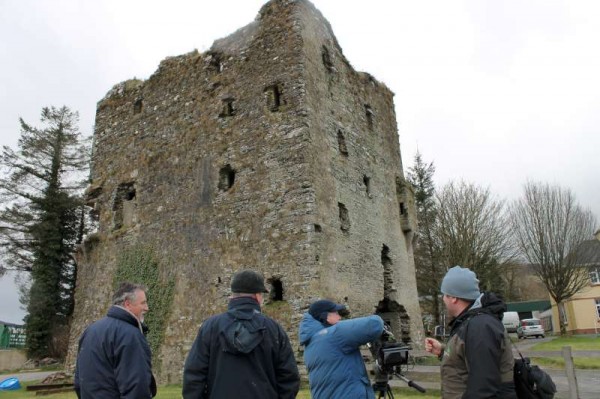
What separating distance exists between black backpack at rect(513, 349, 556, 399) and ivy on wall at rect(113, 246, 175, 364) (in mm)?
12698

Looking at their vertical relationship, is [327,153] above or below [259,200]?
above

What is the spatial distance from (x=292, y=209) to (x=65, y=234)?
20.2 metres

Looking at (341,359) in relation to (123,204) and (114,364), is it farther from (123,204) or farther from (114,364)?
(123,204)

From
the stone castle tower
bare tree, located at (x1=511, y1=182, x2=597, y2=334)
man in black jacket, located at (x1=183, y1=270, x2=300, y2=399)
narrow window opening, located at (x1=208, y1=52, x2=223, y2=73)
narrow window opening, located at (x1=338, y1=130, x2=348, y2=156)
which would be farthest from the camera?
bare tree, located at (x1=511, y1=182, x2=597, y2=334)

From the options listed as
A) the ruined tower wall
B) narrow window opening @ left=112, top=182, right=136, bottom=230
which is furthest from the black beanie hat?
narrow window opening @ left=112, top=182, right=136, bottom=230

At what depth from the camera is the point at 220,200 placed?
567 inches

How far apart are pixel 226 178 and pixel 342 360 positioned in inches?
425

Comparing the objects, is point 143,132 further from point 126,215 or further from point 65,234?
point 65,234

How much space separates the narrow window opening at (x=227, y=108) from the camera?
15078 mm

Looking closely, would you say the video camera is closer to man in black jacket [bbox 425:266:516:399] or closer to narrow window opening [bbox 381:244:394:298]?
man in black jacket [bbox 425:266:516:399]

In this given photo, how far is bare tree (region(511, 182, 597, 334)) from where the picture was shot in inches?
1121

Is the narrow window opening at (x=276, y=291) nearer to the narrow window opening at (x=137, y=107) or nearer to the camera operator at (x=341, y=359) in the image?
the camera operator at (x=341, y=359)

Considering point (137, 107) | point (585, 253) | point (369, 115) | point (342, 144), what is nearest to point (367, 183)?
point (342, 144)

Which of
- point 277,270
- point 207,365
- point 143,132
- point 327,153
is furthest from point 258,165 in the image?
point 207,365
